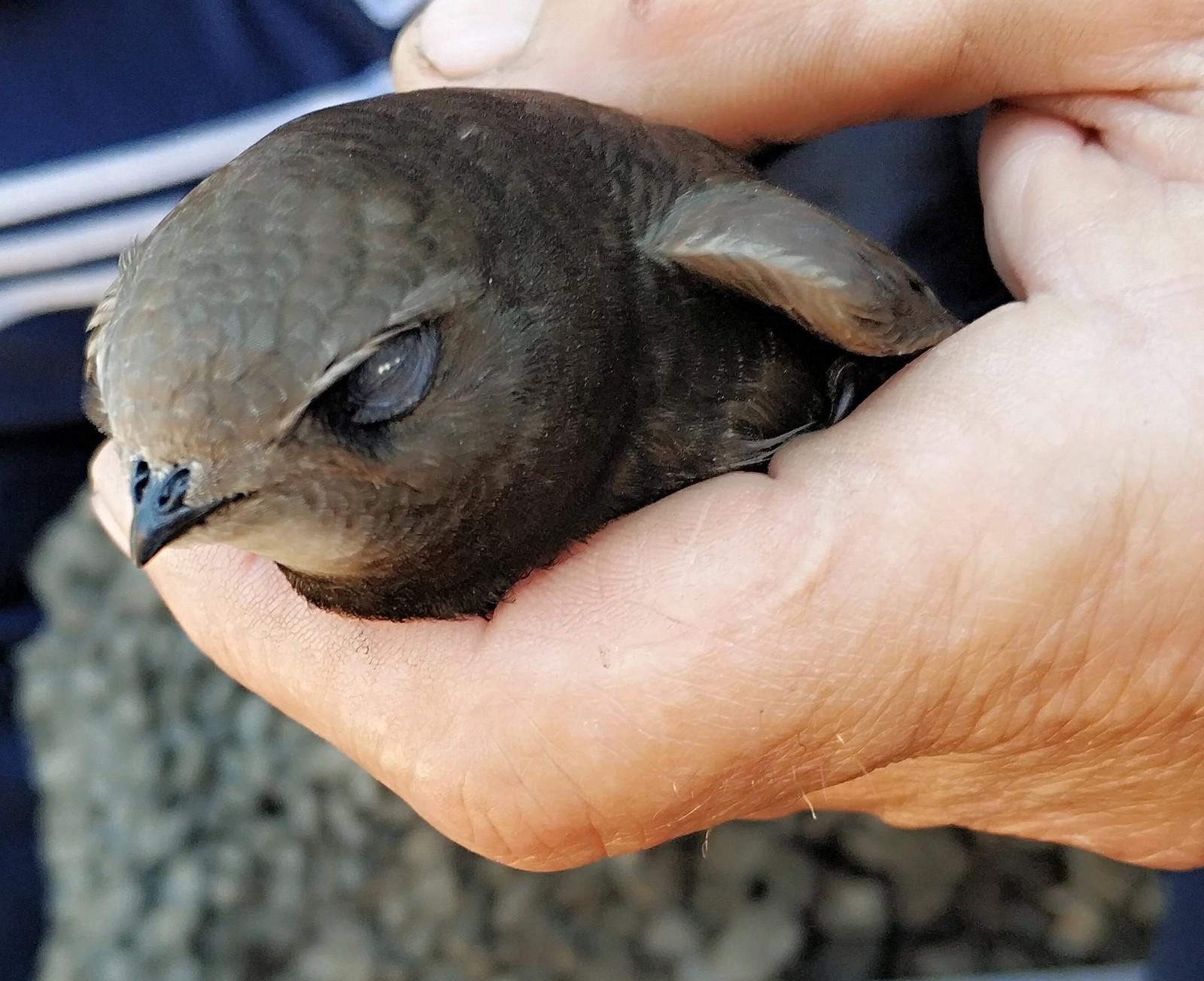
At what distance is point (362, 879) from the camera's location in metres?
2.83

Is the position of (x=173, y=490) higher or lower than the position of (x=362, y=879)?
higher

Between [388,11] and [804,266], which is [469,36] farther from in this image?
[804,266]

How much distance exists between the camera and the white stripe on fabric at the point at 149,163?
2197 millimetres

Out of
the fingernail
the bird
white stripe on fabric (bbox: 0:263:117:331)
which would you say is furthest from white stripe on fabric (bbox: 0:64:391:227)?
the bird

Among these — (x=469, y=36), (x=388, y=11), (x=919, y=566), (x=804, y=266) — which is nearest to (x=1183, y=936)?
(x=919, y=566)

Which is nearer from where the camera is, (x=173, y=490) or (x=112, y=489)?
(x=173, y=490)

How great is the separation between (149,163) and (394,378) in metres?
1.32

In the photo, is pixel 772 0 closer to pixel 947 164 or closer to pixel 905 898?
pixel 947 164

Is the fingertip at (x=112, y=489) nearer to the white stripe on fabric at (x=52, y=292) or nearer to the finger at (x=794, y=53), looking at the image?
the white stripe on fabric at (x=52, y=292)

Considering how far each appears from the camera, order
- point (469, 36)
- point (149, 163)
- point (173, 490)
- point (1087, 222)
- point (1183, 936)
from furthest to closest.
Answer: point (149, 163)
point (469, 36)
point (1183, 936)
point (1087, 222)
point (173, 490)

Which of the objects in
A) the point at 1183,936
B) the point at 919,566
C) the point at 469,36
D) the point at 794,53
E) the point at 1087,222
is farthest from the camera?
the point at 469,36

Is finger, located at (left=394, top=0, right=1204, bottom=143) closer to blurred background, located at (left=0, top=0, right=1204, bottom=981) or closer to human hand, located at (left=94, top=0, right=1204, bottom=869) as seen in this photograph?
human hand, located at (left=94, top=0, right=1204, bottom=869)

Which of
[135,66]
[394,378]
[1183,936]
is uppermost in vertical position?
[394,378]

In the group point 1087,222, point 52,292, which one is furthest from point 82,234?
point 1087,222
